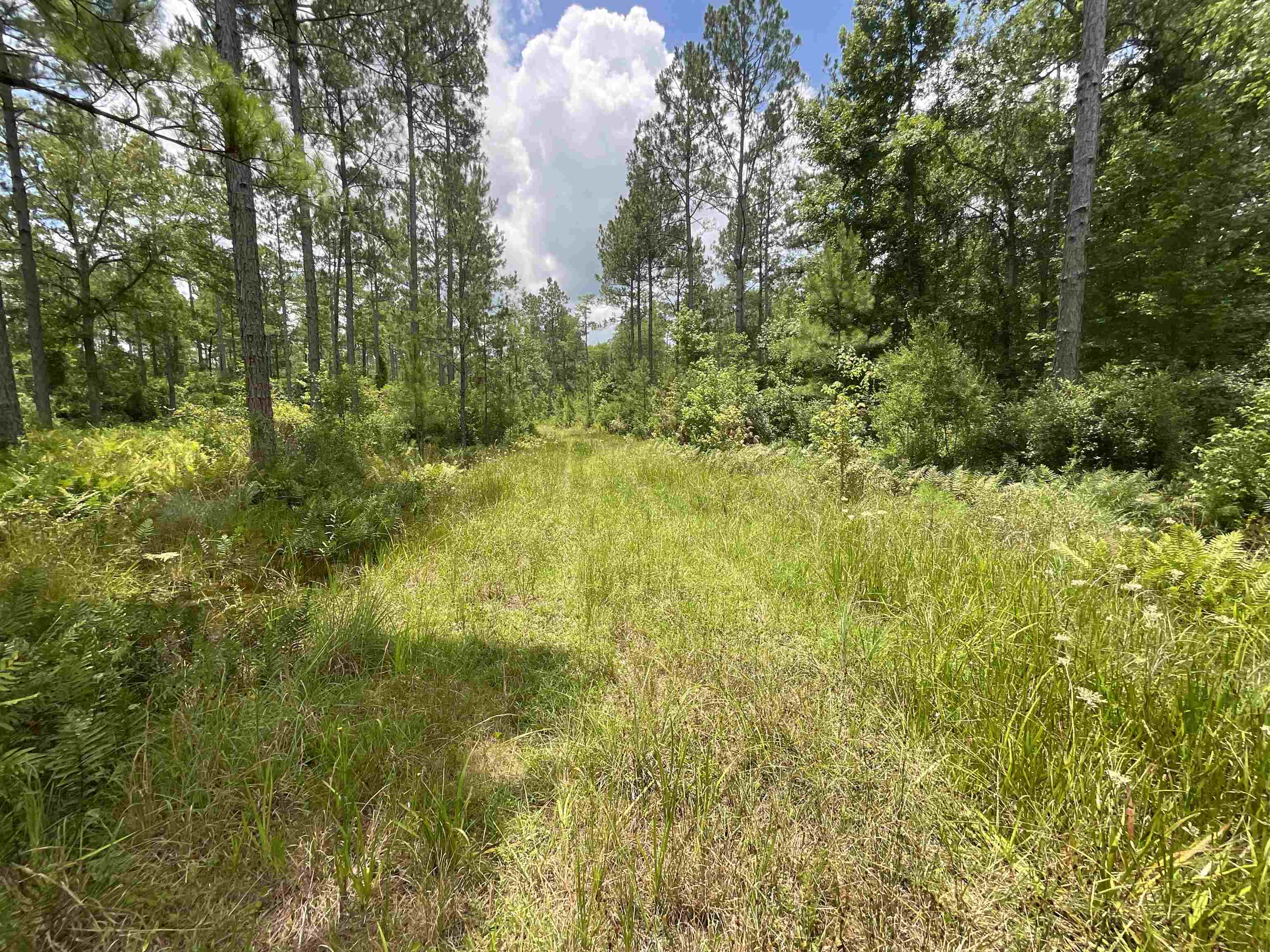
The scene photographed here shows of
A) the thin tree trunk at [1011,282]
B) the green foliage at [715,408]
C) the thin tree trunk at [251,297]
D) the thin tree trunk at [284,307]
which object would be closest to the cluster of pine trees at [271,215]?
the thin tree trunk at [251,297]

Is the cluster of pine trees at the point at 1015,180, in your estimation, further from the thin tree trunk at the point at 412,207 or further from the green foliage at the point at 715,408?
the thin tree trunk at the point at 412,207

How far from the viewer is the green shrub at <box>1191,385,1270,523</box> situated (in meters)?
3.57

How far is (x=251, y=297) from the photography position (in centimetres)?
492

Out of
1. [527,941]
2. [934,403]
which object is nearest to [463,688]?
[527,941]

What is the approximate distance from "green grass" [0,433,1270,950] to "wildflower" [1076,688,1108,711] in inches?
0.8

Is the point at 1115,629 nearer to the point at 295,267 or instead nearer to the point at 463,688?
the point at 463,688

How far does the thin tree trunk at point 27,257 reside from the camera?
30.7ft

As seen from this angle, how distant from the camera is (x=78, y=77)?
7.66ft

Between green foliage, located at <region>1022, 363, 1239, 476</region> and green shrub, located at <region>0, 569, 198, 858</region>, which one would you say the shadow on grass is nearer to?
green shrub, located at <region>0, 569, 198, 858</region>

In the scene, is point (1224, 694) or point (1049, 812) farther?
point (1224, 694)

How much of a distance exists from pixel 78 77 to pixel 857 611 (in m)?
5.70

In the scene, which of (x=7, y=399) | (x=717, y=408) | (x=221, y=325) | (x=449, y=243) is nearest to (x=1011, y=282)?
(x=717, y=408)

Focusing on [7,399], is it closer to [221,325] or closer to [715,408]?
[715,408]

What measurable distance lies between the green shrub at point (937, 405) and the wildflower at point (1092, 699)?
703 cm
